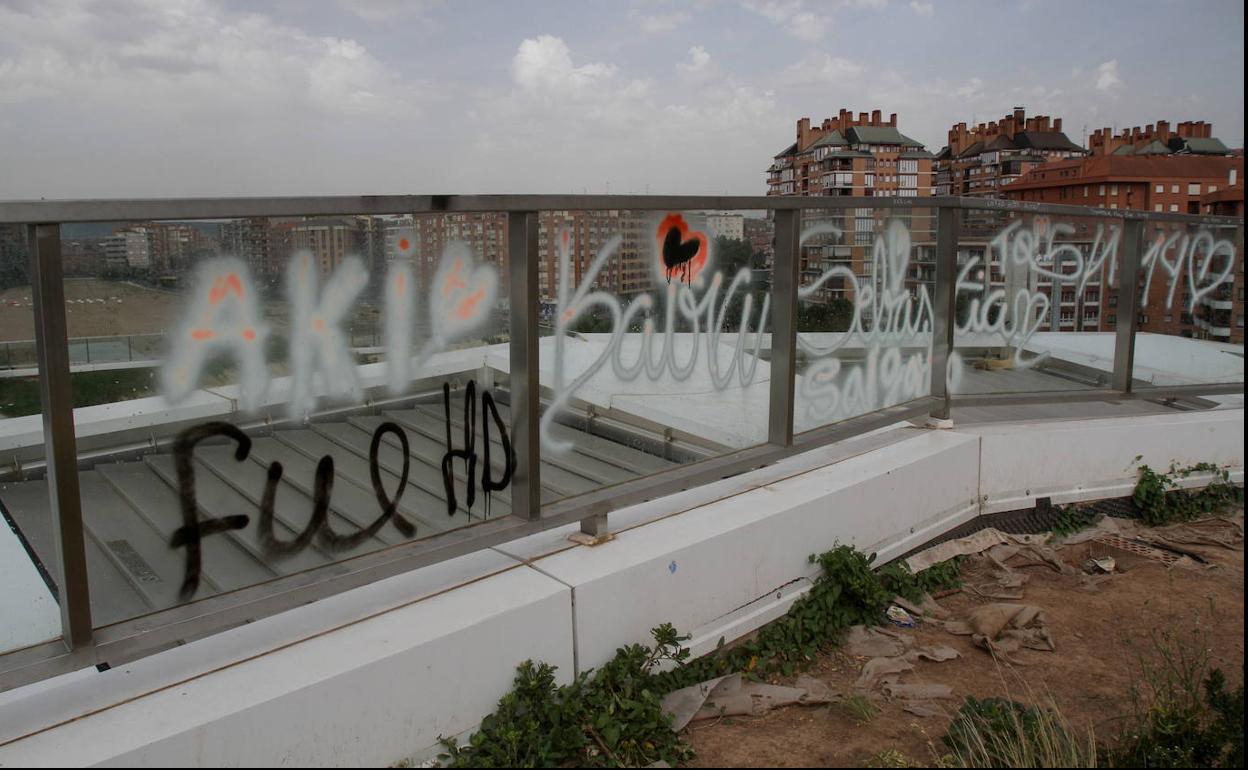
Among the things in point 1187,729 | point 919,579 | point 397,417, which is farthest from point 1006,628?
point 397,417

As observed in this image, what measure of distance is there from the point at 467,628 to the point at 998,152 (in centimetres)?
11222

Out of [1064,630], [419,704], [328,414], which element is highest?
[328,414]

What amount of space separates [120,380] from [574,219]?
5.45ft

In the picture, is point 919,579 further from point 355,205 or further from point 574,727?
point 355,205

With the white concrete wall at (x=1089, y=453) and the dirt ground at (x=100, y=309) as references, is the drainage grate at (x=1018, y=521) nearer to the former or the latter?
the white concrete wall at (x=1089, y=453)

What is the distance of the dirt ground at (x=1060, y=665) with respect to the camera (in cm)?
332

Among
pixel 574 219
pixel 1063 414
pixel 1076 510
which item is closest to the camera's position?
pixel 574 219

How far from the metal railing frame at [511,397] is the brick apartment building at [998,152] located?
328 feet

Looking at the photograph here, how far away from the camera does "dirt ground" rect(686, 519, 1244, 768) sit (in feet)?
10.9

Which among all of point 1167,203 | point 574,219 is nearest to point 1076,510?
point 574,219

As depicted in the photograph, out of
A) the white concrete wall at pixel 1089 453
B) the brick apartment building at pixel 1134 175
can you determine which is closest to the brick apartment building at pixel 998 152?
the brick apartment building at pixel 1134 175

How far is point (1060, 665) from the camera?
4141 millimetres

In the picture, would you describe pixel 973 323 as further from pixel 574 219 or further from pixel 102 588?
pixel 102 588

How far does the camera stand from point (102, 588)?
107 inches
